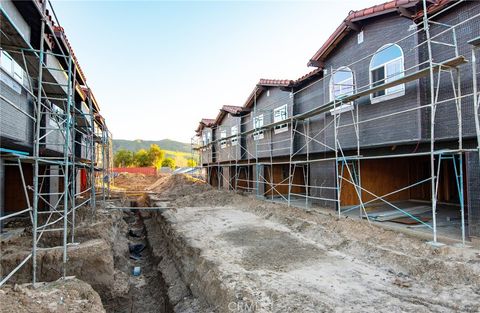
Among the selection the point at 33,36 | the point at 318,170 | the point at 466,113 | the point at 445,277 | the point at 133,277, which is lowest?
the point at 133,277

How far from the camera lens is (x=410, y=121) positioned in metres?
8.41

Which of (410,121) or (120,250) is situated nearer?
(410,121)

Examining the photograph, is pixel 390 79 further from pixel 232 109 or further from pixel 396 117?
pixel 232 109

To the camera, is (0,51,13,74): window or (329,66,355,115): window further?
(329,66,355,115): window

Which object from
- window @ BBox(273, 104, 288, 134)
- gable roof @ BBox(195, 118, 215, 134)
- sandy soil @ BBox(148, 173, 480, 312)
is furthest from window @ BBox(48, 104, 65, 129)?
gable roof @ BBox(195, 118, 215, 134)

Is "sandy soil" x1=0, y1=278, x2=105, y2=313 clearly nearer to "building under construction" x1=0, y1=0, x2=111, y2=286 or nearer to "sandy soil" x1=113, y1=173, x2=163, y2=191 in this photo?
"building under construction" x1=0, y1=0, x2=111, y2=286

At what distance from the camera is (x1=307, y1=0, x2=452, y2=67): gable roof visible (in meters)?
8.12

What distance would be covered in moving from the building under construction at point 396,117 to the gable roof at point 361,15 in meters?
0.03

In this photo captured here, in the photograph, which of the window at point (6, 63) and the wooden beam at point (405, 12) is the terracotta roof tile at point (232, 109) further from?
the window at point (6, 63)

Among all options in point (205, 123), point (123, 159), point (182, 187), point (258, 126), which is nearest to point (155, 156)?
point (123, 159)

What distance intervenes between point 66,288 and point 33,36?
8512 millimetres

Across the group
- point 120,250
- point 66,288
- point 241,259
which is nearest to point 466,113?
point 241,259

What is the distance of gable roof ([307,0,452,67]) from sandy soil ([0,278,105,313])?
10555 millimetres

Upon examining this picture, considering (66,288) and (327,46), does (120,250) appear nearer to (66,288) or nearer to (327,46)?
(66,288)
